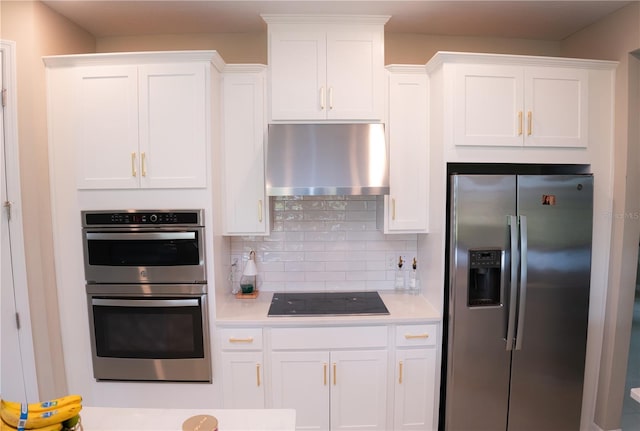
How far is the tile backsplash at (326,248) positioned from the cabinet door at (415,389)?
0.64m

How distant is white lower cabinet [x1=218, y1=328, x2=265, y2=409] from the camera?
212cm

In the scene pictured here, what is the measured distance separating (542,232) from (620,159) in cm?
79

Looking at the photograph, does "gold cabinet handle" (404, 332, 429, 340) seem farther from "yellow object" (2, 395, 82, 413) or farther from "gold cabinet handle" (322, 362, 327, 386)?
"yellow object" (2, 395, 82, 413)

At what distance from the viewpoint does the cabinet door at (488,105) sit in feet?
6.82

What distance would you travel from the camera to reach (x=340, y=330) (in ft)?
6.97

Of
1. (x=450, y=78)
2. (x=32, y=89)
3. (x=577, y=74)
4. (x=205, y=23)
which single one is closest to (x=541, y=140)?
(x=577, y=74)

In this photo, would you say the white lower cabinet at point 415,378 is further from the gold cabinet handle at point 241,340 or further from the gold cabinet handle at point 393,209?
the gold cabinet handle at point 241,340

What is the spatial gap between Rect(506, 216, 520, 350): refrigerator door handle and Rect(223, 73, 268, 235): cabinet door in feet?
5.14

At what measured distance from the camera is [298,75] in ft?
→ 7.22

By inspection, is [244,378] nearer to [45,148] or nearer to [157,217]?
[157,217]

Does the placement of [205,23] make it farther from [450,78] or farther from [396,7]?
[450,78]

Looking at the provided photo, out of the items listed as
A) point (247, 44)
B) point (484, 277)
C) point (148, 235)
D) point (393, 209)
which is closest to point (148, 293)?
point (148, 235)

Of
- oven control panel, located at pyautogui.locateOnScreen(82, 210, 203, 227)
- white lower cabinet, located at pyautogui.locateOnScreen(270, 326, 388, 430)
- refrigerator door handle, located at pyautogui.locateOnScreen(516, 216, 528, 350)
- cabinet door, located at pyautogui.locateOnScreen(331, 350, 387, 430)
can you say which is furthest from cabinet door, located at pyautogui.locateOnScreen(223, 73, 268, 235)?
refrigerator door handle, located at pyautogui.locateOnScreen(516, 216, 528, 350)

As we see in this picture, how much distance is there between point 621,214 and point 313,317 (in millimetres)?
2144
